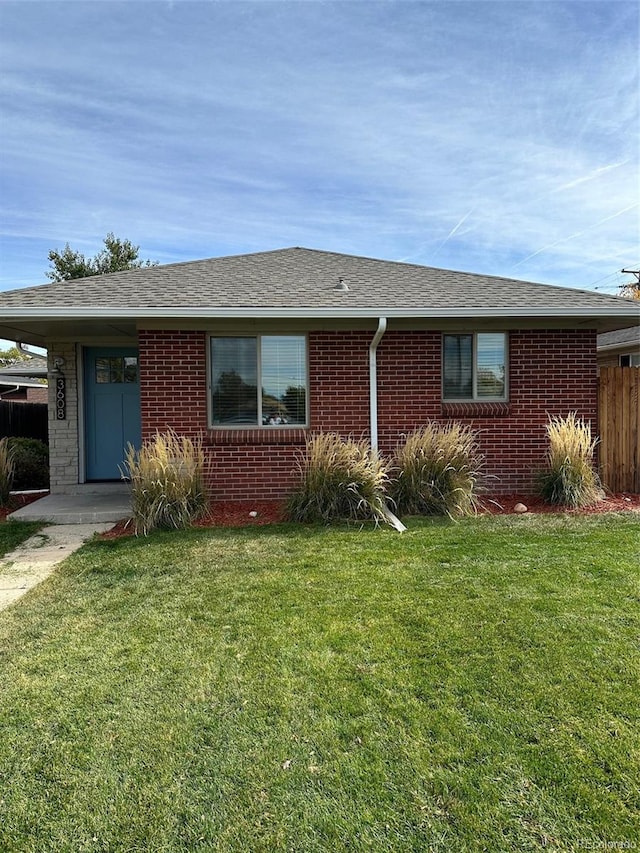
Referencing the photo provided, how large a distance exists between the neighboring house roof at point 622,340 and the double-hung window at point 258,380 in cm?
851

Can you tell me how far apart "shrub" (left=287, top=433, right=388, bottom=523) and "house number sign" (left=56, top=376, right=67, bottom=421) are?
4.79 metres

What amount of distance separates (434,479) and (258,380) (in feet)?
9.44

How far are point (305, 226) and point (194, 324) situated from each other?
1280 cm

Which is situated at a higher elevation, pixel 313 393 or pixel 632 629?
pixel 313 393

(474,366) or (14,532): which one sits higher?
(474,366)

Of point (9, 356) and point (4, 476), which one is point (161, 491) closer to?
point (4, 476)

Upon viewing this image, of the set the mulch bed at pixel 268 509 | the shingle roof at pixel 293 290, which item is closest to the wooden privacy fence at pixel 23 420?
the mulch bed at pixel 268 509

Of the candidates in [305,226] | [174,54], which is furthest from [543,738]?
[305,226]

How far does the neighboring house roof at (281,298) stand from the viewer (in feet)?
22.3

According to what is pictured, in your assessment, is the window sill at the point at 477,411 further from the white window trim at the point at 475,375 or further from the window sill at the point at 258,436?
the window sill at the point at 258,436

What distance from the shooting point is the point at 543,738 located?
7.81ft

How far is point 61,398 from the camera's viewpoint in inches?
350

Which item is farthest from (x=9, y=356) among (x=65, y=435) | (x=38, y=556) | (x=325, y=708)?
(x=325, y=708)

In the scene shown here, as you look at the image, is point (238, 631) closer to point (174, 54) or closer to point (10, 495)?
point (10, 495)
